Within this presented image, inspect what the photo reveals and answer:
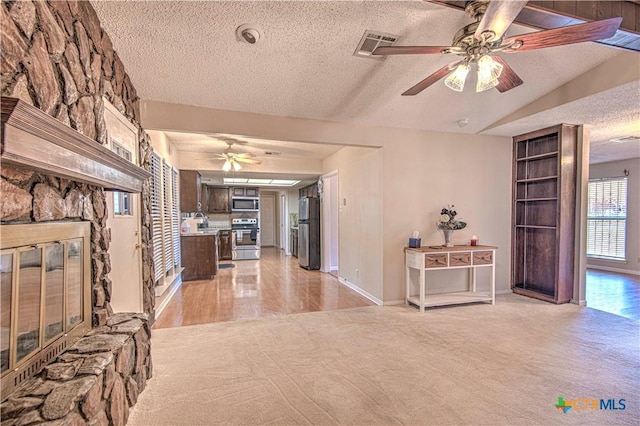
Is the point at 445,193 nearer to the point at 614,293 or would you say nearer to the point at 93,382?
the point at 614,293

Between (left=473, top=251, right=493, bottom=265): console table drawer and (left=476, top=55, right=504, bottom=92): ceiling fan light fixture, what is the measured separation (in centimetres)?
244

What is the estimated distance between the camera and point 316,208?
666cm

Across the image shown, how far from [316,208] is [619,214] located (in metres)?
6.46

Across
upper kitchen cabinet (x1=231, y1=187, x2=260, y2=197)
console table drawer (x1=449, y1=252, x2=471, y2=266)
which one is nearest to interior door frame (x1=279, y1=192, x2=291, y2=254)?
upper kitchen cabinet (x1=231, y1=187, x2=260, y2=197)

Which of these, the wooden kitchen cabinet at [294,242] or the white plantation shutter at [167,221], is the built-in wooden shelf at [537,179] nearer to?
the wooden kitchen cabinet at [294,242]

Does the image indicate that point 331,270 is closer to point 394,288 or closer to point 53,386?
point 394,288

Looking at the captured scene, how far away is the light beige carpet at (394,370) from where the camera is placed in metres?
1.84

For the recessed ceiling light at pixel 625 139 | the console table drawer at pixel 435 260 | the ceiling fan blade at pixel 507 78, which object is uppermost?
the recessed ceiling light at pixel 625 139

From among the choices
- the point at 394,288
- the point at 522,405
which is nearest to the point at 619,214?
the point at 394,288

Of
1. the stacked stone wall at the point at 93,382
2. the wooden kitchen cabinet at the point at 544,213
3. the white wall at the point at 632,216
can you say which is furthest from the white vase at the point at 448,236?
the white wall at the point at 632,216

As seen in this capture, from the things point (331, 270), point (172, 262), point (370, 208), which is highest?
point (370, 208)

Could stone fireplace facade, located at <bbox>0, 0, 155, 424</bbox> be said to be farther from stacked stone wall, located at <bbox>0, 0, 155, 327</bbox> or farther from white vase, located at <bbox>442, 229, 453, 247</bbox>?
white vase, located at <bbox>442, 229, 453, 247</bbox>

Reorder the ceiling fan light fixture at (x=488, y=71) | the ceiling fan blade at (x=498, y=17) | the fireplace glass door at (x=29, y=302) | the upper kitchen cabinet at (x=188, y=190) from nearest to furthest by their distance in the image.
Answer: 1. the fireplace glass door at (x=29, y=302)
2. the ceiling fan blade at (x=498, y=17)
3. the ceiling fan light fixture at (x=488, y=71)
4. the upper kitchen cabinet at (x=188, y=190)

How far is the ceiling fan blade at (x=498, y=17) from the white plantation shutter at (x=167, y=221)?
13.9 ft
